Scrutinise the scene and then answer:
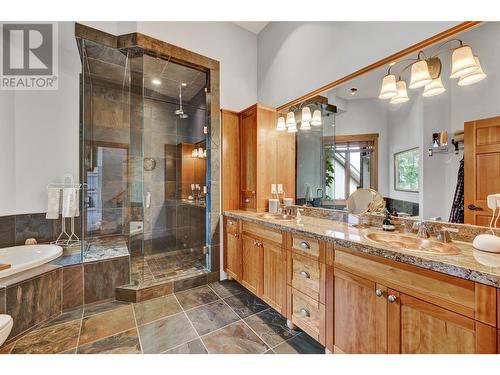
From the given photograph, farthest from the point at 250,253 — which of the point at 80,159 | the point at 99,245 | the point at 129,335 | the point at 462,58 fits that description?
the point at 80,159

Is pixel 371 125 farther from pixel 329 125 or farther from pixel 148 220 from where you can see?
pixel 148 220

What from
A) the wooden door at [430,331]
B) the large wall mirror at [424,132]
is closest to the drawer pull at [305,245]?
the wooden door at [430,331]

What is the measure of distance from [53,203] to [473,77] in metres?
3.73

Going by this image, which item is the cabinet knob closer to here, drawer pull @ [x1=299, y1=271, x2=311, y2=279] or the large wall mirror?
drawer pull @ [x1=299, y1=271, x2=311, y2=279]

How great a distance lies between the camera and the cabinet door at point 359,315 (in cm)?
116

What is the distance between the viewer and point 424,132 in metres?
1.52

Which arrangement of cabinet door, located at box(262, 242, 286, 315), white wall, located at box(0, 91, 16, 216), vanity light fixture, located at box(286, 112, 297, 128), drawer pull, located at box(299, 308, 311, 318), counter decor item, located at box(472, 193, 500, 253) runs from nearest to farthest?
1. counter decor item, located at box(472, 193, 500, 253)
2. drawer pull, located at box(299, 308, 311, 318)
3. cabinet door, located at box(262, 242, 286, 315)
4. white wall, located at box(0, 91, 16, 216)
5. vanity light fixture, located at box(286, 112, 297, 128)

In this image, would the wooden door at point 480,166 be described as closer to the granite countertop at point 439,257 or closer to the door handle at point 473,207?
the door handle at point 473,207

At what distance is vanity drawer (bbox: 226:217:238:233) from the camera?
2477 mm

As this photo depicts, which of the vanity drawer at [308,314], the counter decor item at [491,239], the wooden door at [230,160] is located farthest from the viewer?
the wooden door at [230,160]

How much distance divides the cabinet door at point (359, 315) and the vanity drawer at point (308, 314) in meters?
0.11

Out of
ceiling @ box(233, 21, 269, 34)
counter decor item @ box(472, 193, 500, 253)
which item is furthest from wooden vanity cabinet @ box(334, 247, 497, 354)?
ceiling @ box(233, 21, 269, 34)

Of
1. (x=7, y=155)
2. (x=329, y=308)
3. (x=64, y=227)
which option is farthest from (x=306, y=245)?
(x=7, y=155)
